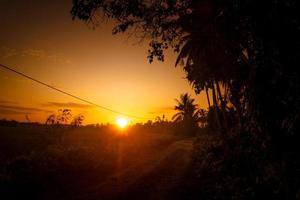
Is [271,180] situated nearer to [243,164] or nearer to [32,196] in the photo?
[243,164]

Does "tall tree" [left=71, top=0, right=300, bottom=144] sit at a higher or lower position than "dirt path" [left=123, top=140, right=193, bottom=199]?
higher

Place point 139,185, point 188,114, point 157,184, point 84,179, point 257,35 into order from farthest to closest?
point 188,114 → point 84,179 → point 157,184 → point 139,185 → point 257,35

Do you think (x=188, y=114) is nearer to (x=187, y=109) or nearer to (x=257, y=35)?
(x=187, y=109)

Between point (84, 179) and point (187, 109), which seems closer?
point (84, 179)

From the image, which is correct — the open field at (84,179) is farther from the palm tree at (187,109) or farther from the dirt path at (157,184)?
the palm tree at (187,109)

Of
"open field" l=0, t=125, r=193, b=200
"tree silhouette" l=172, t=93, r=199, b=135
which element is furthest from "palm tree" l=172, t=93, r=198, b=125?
"open field" l=0, t=125, r=193, b=200

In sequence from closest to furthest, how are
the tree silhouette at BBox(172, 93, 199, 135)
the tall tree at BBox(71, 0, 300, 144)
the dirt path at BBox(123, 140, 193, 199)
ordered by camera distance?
the tall tree at BBox(71, 0, 300, 144) < the dirt path at BBox(123, 140, 193, 199) < the tree silhouette at BBox(172, 93, 199, 135)

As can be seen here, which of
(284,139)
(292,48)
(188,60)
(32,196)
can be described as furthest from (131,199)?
(188,60)

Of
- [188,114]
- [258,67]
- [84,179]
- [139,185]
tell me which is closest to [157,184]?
[139,185]

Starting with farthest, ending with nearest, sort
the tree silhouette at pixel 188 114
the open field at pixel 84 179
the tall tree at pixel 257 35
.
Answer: the tree silhouette at pixel 188 114, the open field at pixel 84 179, the tall tree at pixel 257 35

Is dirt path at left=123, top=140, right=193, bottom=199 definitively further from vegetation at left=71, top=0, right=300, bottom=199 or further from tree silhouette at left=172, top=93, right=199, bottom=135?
tree silhouette at left=172, top=93, right=199, bottom=135

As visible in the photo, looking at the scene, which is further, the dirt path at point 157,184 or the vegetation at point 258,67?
the dirt path at point 157,184

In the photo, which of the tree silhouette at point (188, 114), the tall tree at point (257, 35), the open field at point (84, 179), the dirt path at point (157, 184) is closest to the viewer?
the tall tree at point (257, 35)

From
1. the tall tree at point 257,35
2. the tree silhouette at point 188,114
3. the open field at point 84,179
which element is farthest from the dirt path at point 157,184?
Result: the tree silhouette at point 188,114
